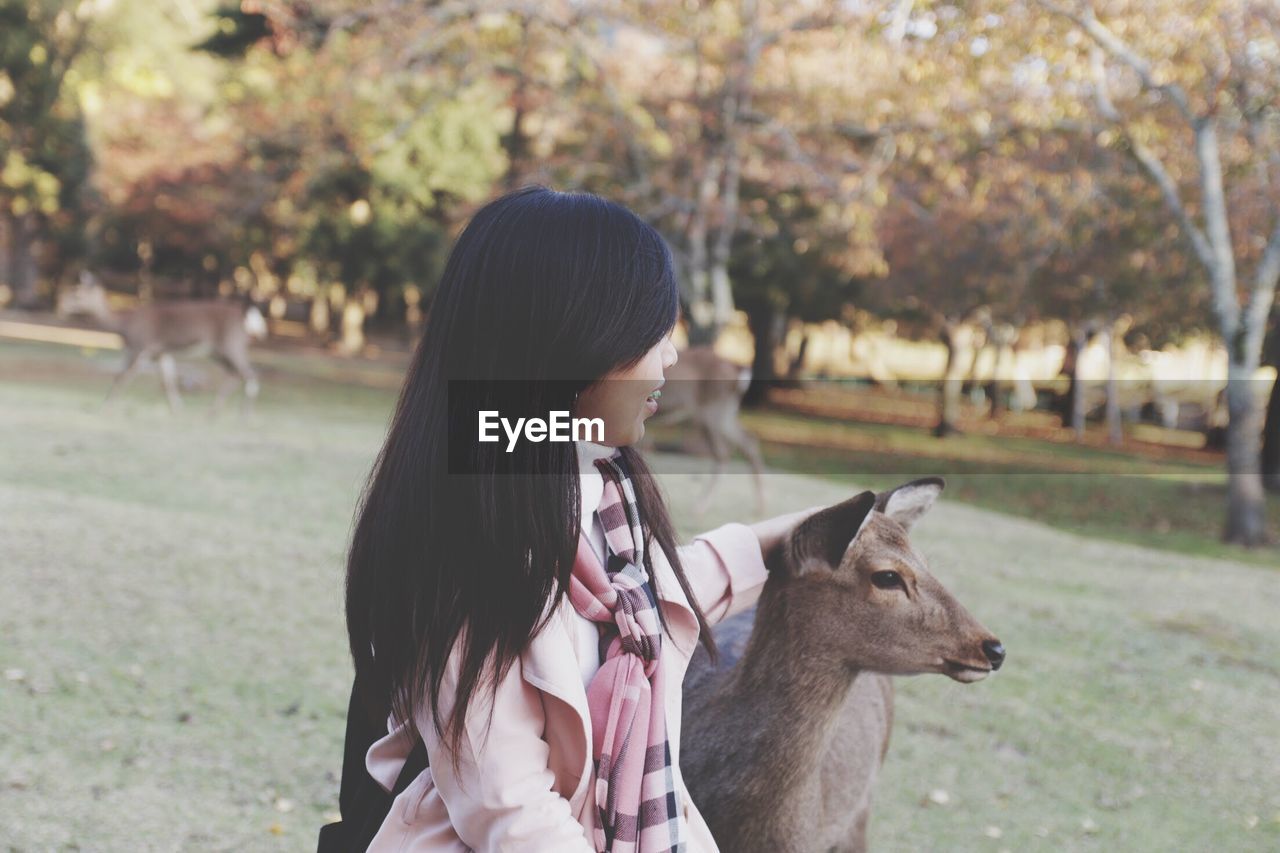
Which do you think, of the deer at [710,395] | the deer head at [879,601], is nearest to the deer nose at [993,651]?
the deer head at [879,601]

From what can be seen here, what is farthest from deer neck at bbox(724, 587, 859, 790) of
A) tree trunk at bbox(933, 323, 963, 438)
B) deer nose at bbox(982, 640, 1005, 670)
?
tree trunk at bbox(933, 323, 963, 438)

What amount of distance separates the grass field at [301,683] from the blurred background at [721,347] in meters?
0.02

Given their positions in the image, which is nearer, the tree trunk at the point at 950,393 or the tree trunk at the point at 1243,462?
the tree trunk at the point at 1243,462

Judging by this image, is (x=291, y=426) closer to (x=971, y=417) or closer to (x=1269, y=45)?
(x=1269, y=45)

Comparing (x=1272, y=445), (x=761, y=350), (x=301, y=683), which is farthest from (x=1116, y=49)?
(x=761, y=350)

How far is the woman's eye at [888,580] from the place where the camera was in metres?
2.03

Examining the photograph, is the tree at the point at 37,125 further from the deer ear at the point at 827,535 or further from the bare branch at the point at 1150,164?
the deer ear at the point at 827,535

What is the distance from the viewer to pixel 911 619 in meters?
A: 2.01

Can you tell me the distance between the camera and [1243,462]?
10.5 m

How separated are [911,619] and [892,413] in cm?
2423

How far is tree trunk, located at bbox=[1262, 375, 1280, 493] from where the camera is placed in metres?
16.1

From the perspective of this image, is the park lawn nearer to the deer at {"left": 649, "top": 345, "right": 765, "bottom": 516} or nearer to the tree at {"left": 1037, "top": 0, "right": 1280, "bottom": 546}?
the tree at {"left": 1037, "top": 0, "right": 1280, "bottom": 546}

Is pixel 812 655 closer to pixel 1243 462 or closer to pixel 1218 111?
pixel 1243 462

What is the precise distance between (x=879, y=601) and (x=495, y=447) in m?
0.87
